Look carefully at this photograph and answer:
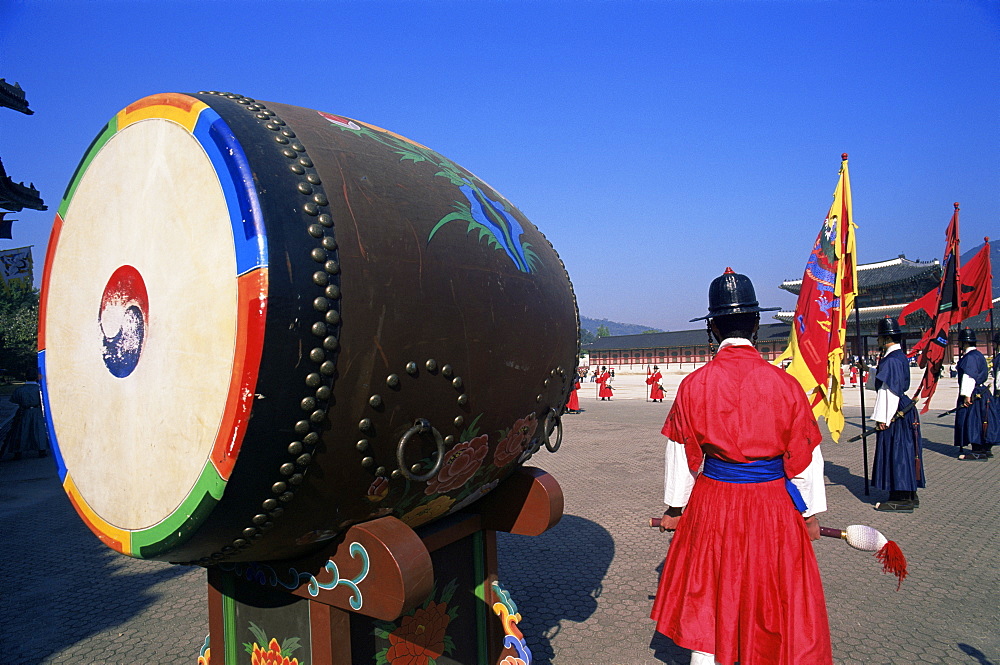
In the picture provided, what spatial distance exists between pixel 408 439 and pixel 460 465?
311 mm

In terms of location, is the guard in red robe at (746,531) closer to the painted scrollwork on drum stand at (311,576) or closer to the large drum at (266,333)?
the large drum at (266,333)

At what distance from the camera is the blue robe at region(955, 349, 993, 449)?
8.25m

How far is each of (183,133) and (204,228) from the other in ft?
1.03

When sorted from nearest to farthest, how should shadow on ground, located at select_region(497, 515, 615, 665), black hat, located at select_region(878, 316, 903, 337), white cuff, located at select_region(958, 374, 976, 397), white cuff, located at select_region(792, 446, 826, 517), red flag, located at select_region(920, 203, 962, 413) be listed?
white cuff, located at select_region(792, 446, 826, 517)
shadow on ground, located at select_region(497, 515, 615, 665)
black hat, located at select_region(878, 316, 903, 337)
red flag, located at select_region(920, 203, 962, 413)
white cuff, located at select_region(958, 374, 976, 397)

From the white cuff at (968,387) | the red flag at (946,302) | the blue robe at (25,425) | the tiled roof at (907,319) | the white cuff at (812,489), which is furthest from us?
the tiled roof at (907,319)

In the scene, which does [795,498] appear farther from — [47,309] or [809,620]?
[47,309]

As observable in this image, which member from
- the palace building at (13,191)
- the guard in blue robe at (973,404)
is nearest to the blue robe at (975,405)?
the guard in blue robe at (973,404)

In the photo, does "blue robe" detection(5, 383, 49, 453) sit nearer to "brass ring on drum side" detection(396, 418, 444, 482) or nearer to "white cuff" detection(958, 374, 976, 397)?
Result: "brass ring on drum side" detection(396, 418, 444, 482)

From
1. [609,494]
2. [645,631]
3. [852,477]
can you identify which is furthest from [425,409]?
[852,477]

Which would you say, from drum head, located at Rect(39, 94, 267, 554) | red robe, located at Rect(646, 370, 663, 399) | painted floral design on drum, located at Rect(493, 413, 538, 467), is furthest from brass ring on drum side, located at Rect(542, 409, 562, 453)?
red robe, located at Rect(646, 370, 663, 399)

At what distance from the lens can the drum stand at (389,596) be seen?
5.51 feet

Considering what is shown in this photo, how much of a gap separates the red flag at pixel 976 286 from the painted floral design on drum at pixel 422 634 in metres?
8.43

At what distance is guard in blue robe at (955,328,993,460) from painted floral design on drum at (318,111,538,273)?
28.8 ft

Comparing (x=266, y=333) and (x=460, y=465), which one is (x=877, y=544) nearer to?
(x=460, y=465)
